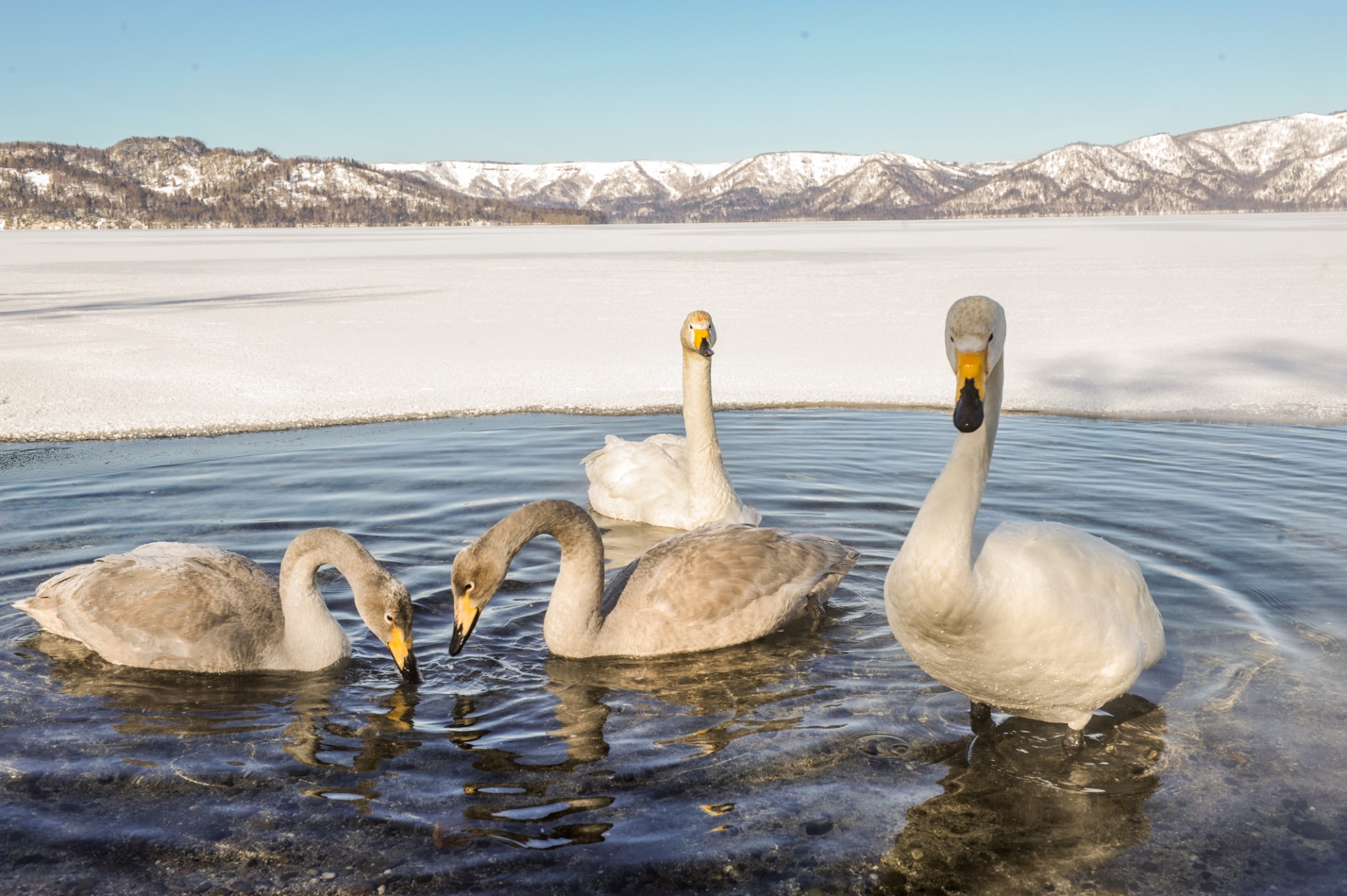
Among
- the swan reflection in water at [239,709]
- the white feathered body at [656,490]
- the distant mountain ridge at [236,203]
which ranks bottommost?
the swan reflection in water at [239,709]

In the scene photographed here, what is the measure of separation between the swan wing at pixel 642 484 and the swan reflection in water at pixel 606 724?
214cm

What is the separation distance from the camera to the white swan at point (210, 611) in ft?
17.2

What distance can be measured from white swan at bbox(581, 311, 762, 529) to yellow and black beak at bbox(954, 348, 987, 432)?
12.8 ft

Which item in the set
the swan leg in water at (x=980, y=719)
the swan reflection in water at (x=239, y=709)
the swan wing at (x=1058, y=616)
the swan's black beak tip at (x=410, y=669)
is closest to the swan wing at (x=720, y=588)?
the swan's black beak tip at (x=410, y=669)

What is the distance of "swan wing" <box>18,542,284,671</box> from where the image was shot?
17.3 ft

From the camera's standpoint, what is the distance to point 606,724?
474cm

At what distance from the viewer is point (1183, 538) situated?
7.05 m

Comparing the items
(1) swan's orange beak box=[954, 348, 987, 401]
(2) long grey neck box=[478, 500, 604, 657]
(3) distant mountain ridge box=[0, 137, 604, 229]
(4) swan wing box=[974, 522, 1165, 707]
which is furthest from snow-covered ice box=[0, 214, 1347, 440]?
(3) distant mountain ridge box=[0, 137, 604, 229]

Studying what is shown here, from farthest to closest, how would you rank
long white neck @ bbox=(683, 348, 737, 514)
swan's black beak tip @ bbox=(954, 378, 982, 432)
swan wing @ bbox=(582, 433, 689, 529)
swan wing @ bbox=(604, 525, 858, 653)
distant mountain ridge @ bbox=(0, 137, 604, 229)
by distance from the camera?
distant mountain ridge @ bbox=(0, 137, 604, 229)
swan wing @ bbox=(582, 433, 689, 529)
long white neck @ bbox=(683, 348, 737, 514)
swan wing @ bbox=(604, 525, 858, 653)
swan's black beak tip @ bbox=(954, 378, 982, 432)

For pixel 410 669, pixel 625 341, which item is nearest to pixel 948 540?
pixel 410 669

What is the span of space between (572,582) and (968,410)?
8.63ft

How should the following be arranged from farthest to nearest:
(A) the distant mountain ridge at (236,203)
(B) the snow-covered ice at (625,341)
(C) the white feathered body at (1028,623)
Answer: (A) the distant mountain ridge at (236,203) < (B) the snow-covered ice at (625,341) < (C) the white feathered body at (1028,623)

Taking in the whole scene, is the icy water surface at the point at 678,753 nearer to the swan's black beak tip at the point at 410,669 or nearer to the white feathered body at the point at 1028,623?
the swan's black beak tip at the point at 410,669

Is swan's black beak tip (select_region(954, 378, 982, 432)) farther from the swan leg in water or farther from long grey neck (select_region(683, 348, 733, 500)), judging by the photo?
long grey neck (select_region(683, 348, 733, 500))
